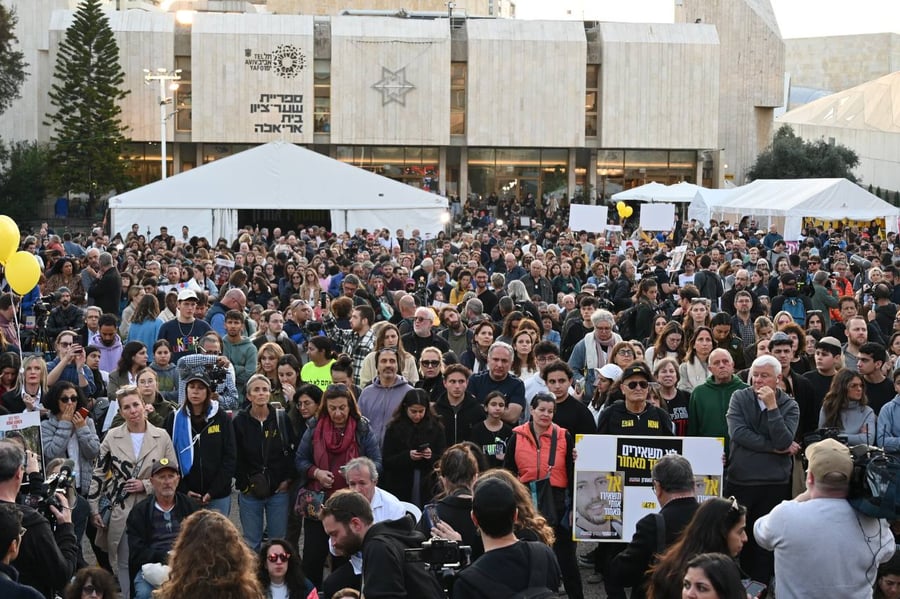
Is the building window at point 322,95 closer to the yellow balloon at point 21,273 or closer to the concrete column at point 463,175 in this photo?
the concrete column at point 463,175

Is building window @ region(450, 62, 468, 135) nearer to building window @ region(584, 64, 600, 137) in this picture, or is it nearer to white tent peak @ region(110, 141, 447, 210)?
building window @ region(584, 64, 600, 137)

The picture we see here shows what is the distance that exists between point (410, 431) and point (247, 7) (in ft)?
230

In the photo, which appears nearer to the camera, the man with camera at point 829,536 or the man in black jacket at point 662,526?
the man with camera at point 829,536

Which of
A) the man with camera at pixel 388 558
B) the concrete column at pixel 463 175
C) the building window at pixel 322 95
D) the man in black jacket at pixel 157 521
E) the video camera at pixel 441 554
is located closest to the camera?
the video camera at pixel 441 554

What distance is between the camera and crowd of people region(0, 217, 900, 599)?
5.09 m

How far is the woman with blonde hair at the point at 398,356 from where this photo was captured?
32.1 feet

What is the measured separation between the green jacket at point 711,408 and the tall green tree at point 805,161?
5005 centimetres

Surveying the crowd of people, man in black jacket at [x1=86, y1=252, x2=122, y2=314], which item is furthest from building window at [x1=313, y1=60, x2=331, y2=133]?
the crowd of people

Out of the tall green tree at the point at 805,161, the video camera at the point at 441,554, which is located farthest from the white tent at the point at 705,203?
the video camera at the point at 441,554

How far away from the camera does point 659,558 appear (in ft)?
16.9

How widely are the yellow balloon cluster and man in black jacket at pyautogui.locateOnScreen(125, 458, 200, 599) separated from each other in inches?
191

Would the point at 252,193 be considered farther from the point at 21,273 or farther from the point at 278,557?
the point at 278,557

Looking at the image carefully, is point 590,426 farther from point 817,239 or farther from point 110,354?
point 817,239

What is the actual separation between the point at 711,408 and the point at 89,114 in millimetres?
43033
